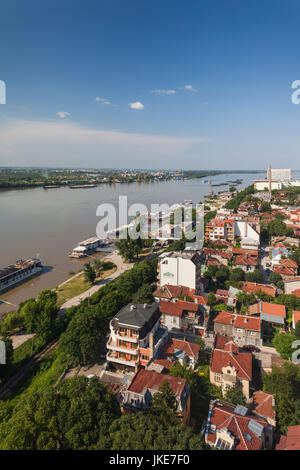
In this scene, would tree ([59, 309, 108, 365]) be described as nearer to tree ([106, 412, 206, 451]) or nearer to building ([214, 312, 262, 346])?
tree ([106, 412, 206, 451])

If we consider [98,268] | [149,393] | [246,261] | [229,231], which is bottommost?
[149,393]

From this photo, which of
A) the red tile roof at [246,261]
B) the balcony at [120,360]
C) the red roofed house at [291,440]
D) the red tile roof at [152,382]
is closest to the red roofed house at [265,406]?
the red roofed house at [291,440]

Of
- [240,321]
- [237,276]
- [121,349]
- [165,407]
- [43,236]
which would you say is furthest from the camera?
[43,236]

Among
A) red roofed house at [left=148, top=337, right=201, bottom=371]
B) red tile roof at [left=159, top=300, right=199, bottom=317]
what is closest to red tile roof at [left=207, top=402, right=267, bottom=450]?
red roofed house at [left=148, top=337, right=201, bottom=371]

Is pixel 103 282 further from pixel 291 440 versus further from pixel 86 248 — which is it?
pixel 291 440

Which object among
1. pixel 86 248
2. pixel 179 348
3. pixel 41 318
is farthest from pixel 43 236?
pixel 179 348

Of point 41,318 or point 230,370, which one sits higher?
point 230,370

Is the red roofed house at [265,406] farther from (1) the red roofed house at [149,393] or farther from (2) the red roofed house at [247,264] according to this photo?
(2) the red roofed house at [247,264]
